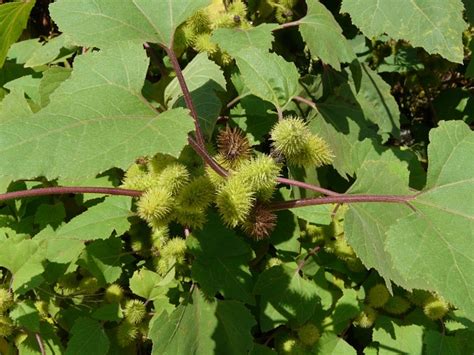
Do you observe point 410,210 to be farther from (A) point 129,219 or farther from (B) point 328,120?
(A) point 129,219

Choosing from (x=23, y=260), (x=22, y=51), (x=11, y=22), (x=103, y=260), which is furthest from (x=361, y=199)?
(x=22, y=51)

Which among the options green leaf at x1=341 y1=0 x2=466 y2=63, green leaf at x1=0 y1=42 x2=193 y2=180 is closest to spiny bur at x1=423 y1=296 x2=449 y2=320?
green leaf at x1=341 y1=0 x2=466 y2=63

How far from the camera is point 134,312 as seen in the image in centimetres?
153

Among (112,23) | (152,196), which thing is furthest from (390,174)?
(112,23)

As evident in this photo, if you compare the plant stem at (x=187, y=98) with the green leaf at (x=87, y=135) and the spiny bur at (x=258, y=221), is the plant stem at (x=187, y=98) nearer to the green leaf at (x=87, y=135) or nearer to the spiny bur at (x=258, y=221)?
the green leaf at (x=87, y=135)

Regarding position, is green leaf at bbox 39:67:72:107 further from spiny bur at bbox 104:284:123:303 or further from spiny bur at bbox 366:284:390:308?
spiny bur at bbox 366:284:390:308

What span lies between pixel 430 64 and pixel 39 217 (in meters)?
1.89

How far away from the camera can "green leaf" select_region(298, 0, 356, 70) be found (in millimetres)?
1564

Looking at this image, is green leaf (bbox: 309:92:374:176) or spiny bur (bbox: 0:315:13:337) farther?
green leaf (bbox: 309:92:374:176)

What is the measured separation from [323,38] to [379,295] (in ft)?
2.89

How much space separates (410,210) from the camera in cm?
116

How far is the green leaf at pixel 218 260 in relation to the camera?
1.42 meters

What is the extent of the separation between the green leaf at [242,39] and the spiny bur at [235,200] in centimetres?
48

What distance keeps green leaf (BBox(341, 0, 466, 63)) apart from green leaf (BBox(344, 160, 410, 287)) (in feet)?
1.36
